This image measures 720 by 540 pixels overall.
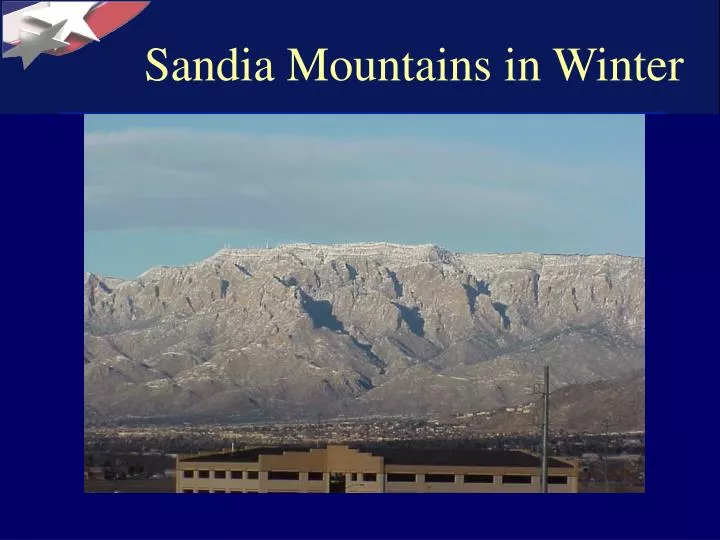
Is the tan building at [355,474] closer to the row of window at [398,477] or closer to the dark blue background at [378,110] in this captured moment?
the row of window at [398,477]

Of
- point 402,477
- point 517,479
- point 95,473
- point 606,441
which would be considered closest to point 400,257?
point 606,441

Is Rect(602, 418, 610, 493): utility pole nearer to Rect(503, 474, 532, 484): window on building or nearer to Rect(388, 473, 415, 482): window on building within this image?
Rect(388, 473, 415, 482): window on building

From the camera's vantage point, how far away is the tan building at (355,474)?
3116 centimetres

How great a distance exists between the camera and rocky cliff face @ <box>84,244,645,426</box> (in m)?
77.5

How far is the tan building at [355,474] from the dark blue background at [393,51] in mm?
15442

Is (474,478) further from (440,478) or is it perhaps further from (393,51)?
(393,51)

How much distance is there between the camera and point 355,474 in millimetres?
31609

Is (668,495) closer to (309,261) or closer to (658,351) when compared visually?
(658,351)

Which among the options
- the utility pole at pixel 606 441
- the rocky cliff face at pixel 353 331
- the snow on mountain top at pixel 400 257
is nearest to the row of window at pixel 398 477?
the utility pole at pixel 606 441

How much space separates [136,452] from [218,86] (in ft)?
168

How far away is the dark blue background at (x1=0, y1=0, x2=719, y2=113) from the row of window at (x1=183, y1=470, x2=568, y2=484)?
16812 millimetres

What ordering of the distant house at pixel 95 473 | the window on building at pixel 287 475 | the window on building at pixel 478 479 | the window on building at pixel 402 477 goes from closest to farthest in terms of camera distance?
the window on building at pixel 287 475
the window on building at pixel 478 479
the window on building at pixel 402 477
the distant house at pixel 95 473

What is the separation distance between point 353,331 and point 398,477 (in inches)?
2094

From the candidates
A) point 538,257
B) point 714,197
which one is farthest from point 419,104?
point 538,257
